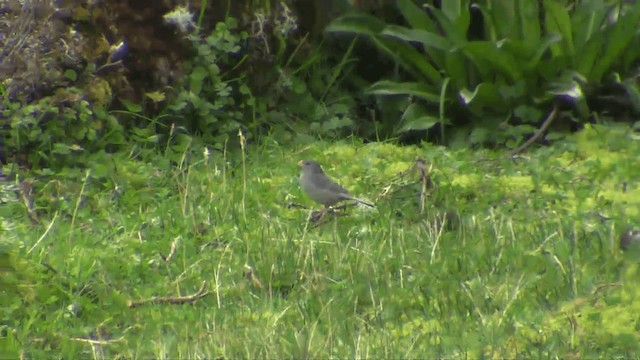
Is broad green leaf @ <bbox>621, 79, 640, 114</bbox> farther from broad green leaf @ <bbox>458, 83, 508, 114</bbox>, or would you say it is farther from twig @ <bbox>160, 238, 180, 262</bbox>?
twig @ <bbox>160, 238, 180, 262</bbox>

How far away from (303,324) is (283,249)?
687mm

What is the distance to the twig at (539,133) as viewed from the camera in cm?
723

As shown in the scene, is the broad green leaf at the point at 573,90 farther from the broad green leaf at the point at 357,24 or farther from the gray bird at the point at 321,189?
the gray bird at the point at 321,189

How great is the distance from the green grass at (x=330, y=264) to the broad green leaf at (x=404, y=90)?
1004mm

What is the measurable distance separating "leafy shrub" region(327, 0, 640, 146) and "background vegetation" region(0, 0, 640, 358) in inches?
0.6

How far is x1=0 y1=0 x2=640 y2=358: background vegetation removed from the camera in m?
4.64

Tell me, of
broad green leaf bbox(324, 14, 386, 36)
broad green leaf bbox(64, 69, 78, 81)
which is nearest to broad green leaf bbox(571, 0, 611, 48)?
broad green leaf bbox(324, 14, 386, 36)

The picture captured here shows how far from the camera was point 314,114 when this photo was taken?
26.1ft

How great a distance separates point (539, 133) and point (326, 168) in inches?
49.7

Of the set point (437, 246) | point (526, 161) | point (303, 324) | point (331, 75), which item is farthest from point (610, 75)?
point (303, 324)

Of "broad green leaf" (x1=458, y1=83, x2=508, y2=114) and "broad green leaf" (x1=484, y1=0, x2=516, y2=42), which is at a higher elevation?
"broad green leaf" (x1=484, y1=0, x2=516, y2=42)

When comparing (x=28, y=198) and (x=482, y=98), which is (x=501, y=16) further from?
(x=28, y=198)

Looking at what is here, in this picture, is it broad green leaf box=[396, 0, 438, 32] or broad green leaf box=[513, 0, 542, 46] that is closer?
broad green leaf box=[513, 0, 542, 46]

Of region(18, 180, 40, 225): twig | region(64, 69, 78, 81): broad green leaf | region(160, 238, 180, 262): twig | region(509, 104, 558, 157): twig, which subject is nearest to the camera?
region(160, 238, 180, 262): twig
